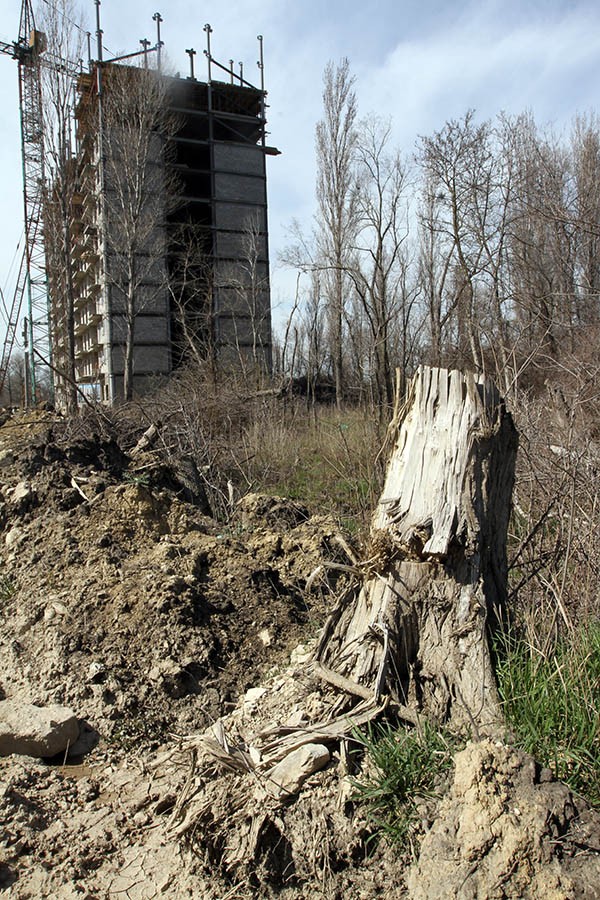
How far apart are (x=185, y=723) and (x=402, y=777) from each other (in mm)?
1379

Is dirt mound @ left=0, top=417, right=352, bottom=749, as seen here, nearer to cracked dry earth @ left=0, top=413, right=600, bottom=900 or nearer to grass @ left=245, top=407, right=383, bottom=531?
cracked dry earth @ left=0, top=413, right=600, bottom=900

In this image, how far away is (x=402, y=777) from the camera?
204cm

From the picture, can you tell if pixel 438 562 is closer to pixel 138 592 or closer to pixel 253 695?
pixel 253 695

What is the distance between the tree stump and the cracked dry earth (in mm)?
328

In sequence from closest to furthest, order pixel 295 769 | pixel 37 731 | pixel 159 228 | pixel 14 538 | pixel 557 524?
pixel 295 769, pixel 37 731, pixel 557 524, pixel 14 538, pixel 159 228

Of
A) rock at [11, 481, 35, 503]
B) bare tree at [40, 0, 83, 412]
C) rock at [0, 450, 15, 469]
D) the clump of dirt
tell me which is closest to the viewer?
the clump of dirt

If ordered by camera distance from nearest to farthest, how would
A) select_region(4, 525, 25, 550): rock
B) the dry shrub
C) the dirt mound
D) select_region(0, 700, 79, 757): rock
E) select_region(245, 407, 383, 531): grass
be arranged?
1. the dry shrub
2. select_region(0, 700, 79, 757): rock
3. the dirt mound
4. select_region(4, 525, 25, 550): rock
5. select_region(245, 407, 383, 531): grass

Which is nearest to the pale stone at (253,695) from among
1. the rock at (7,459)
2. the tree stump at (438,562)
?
the tree stump at (438,562)

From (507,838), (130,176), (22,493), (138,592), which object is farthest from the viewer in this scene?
(130,176)

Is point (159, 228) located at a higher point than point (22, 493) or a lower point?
higher

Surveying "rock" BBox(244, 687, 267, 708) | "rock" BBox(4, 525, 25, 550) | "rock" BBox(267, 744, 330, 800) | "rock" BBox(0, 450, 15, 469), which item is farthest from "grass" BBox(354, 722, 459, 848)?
"rock" BBox(0, 450, 15, 469)

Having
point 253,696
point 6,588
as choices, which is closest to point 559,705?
point 253,696

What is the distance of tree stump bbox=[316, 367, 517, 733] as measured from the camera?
7.59ft

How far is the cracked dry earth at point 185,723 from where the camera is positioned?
1.85 metres
